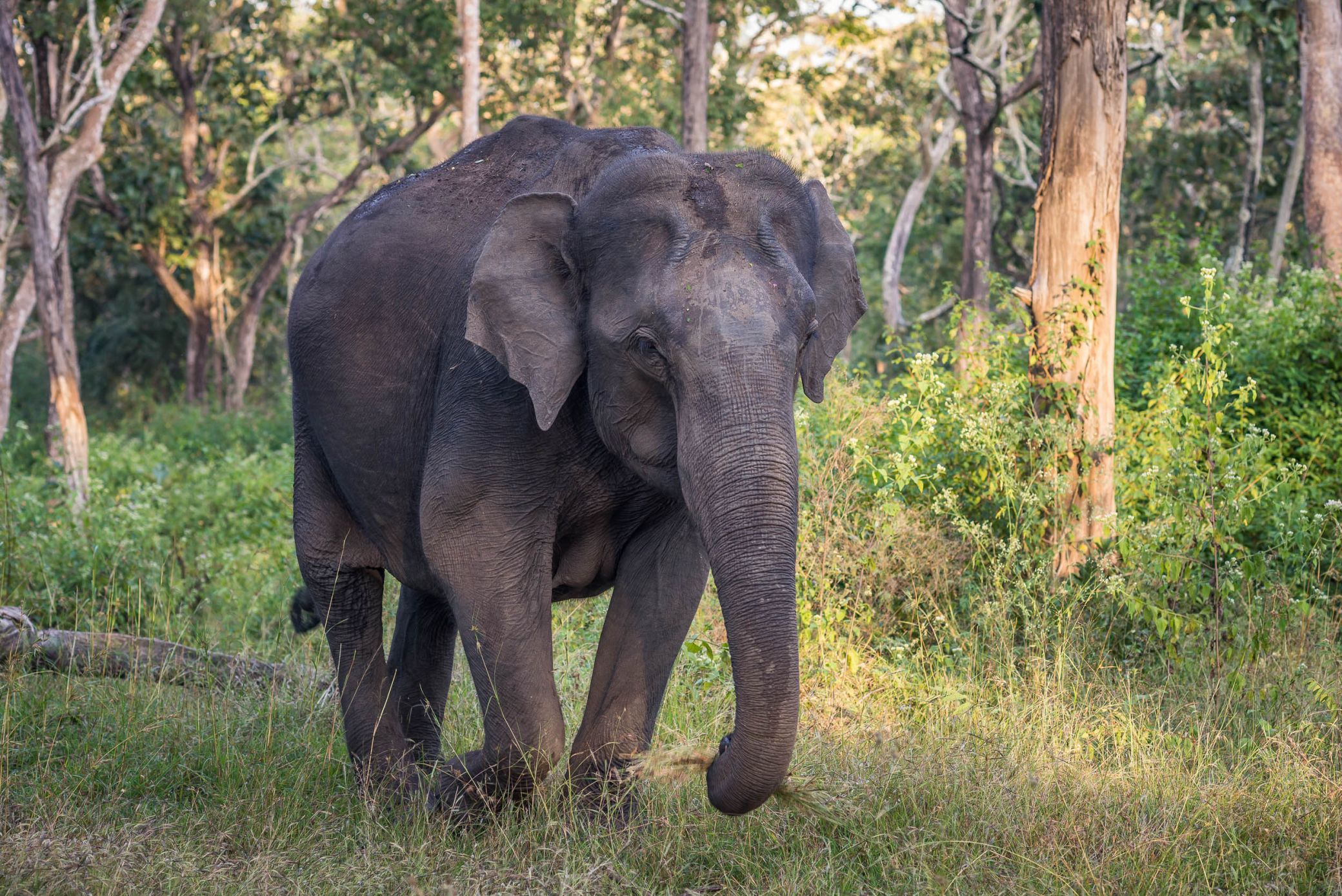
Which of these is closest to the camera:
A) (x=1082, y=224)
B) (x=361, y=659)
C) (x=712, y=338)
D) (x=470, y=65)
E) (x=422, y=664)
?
(x=712, y=338)

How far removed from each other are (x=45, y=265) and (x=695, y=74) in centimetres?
758

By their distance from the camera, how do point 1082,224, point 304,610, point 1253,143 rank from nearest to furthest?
point 304,610, point 1082,224, point 1253,143

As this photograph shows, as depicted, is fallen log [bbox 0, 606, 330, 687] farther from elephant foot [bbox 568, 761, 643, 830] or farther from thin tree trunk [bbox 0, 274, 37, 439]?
thin tree trunk [bbox 0, 274, 37, 439]

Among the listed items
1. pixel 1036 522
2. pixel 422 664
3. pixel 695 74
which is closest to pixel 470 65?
pixel 695 74

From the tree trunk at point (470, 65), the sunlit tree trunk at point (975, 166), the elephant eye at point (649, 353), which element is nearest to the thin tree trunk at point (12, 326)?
the tree trunk at point (470, 65)

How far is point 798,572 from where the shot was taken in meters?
Answer: 7.27

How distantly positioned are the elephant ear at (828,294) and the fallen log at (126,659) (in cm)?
331

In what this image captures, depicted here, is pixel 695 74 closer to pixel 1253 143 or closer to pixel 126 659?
pixel 1253 143

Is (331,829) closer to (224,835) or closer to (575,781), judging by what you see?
(224,835)

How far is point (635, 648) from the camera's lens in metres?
4.78

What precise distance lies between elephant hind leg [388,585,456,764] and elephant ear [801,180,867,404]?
7.40ft

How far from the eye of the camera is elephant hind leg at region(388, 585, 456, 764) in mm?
5828

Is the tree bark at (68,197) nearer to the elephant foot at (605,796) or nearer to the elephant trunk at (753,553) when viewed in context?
the elephant foot at (605,796)

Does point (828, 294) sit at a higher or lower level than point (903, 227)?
higher
